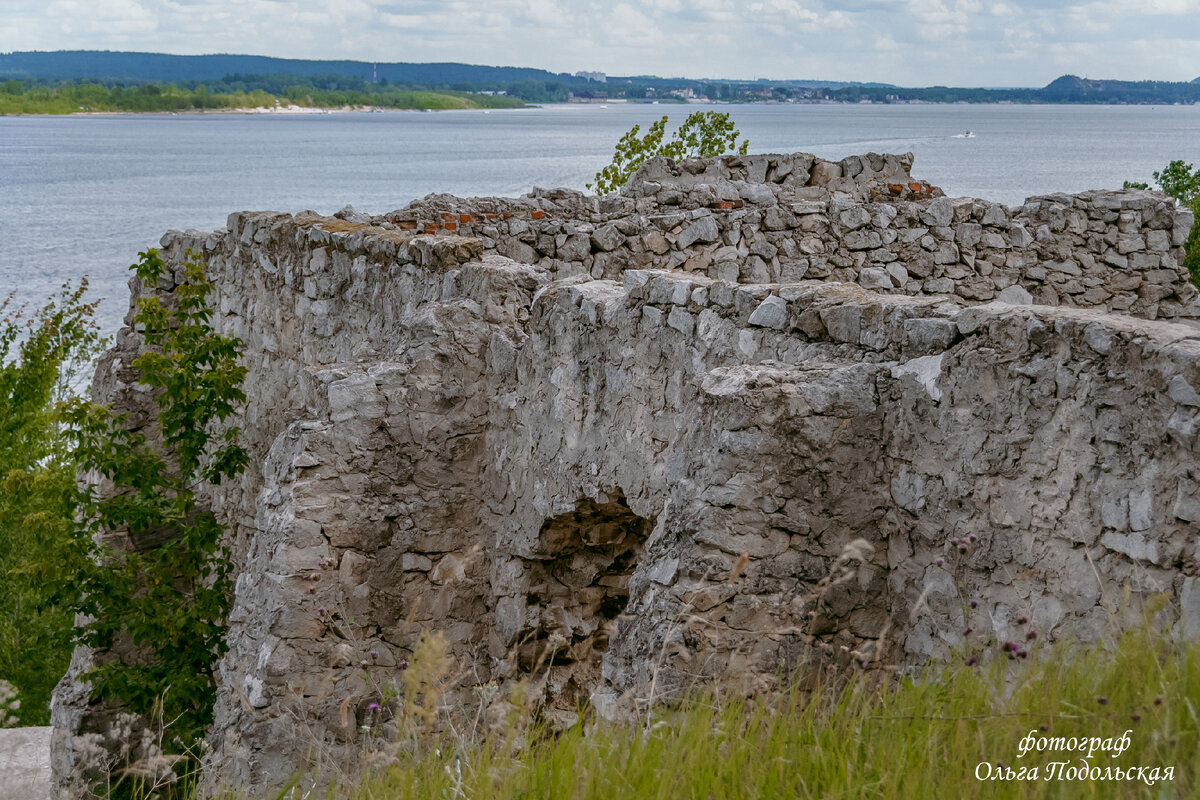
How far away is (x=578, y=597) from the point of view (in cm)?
657

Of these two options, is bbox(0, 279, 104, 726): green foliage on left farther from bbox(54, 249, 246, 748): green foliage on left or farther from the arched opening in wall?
the arched opening in wall

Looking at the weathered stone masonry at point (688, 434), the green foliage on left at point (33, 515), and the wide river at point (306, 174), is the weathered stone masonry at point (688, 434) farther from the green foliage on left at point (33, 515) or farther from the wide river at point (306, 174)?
the wide river at point (306, 174)

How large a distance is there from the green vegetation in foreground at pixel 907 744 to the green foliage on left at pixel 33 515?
22.8ft

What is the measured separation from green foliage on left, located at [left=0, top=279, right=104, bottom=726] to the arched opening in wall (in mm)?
4466

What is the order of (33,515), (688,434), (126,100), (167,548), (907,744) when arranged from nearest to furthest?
1. (907,744)
2. (688,434)
3. (167,548)
4. (33,515)
5. (126,100)

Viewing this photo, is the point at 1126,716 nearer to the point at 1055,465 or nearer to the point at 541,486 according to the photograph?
the point at 1055,465

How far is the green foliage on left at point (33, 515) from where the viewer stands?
9.80 metres

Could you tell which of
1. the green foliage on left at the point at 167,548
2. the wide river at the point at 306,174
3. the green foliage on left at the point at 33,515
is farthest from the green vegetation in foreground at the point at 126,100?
the green foliage on left at the point at 167,548

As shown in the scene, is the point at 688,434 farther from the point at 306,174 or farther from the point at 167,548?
the point at 306,174

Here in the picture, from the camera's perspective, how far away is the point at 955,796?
9.02 ft

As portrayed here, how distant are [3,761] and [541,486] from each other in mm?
9047

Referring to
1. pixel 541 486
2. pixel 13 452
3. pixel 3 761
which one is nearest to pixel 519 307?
pixel 541 486

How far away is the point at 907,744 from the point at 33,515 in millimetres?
8532

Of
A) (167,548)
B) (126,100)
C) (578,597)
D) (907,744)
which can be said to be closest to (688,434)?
(907,744)
